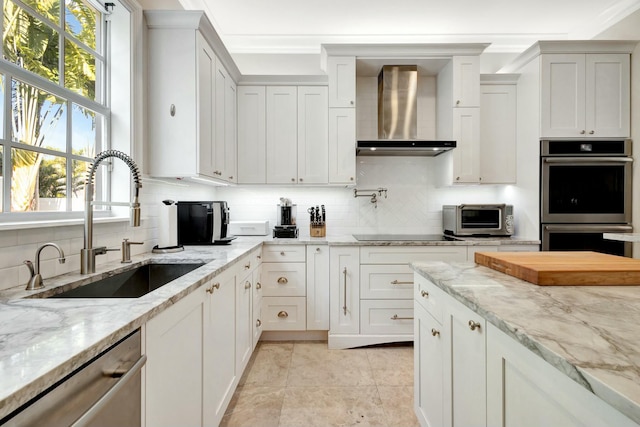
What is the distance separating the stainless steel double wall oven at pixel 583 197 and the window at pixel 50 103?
3.39 metres

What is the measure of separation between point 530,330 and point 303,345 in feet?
7.87

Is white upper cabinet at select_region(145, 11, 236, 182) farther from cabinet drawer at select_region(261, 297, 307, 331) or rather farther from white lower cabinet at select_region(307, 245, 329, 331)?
cabinet drawer at select_region(261, 297, 307, 331)

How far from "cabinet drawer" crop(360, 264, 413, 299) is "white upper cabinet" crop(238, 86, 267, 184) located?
1.42m

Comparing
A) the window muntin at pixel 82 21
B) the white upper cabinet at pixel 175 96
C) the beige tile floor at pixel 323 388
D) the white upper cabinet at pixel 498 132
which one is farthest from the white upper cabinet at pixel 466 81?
the window muntin at pixel 82 21

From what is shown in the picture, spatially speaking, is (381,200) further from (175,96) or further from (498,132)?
(175,96)

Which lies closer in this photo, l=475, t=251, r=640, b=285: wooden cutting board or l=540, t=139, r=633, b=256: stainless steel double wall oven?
l=475, t=251, r=640, b=285: wooden cutting board

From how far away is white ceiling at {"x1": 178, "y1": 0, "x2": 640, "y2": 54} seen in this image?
2.91 meters

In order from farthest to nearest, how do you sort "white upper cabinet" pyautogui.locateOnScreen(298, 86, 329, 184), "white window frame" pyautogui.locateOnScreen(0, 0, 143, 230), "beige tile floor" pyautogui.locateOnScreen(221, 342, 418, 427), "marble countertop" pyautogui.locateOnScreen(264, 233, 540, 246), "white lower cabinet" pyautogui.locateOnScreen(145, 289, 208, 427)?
"white upper cabinet" pyautogui.locateOnScreen(298, 86, 329, 184) → "marble countertop" pyautogui.locateOnScreen(264, 233, 540, 246) → "white window frame" pyautogui.locateOnScreen(0, 0, 143, 230) → "beige tile floor" pyautogui.locateOnScreen(221, 342, 418, 427) → "white lower cabinet" pyautogui.locateOnScreen(145, 289, 208, 427)

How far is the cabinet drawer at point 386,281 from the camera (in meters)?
2.86

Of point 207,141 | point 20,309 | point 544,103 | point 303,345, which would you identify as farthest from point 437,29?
point 20,309

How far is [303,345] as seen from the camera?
291 cm

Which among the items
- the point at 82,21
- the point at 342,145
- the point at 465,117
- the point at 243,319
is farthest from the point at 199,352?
the point at 465,117

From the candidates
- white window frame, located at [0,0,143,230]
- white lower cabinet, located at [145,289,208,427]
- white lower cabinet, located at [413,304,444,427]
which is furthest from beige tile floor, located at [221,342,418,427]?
white window frame, located at [0,0,143,230]

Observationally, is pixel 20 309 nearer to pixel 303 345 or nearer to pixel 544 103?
pixel 303 345
